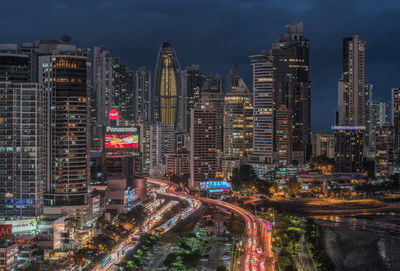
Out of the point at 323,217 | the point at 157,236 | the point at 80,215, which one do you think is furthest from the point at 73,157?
the point at 323,217

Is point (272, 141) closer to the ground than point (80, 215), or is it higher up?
higher up

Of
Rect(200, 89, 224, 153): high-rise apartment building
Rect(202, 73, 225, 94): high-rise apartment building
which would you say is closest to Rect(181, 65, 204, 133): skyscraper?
Rect(202, 73, 225, 94): high-rise apartment building

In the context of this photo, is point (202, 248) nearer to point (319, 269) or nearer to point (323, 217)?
point (319, 269)

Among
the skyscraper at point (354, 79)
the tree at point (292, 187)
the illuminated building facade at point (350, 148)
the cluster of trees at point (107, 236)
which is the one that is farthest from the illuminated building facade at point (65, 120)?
the skyscraper at point (354, 79)

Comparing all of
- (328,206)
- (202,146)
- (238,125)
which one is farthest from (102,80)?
(328,206)

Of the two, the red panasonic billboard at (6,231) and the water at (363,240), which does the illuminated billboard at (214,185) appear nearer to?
the water at (363,240)
